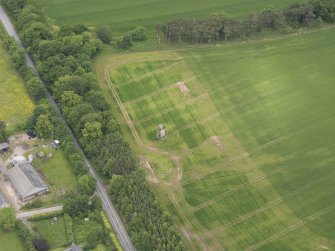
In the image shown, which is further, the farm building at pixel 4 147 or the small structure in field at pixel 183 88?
the small structure in field at pixel 183 88

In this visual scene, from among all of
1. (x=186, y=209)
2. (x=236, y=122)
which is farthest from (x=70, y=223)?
(x=236, y=122)

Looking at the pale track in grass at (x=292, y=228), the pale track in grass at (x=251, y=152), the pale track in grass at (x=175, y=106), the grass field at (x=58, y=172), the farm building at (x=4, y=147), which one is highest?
the farm building at (x=4, y=147)

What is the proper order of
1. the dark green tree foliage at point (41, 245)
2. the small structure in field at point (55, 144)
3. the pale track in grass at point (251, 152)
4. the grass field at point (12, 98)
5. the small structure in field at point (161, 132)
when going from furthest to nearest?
the grass field at point (12, 98) → the small structure in field at point (161, 132) → the small structure in field at point (55, 144) → the pale track in grass at point (251, 152) → the dark green tree foliage at point (41, 245)

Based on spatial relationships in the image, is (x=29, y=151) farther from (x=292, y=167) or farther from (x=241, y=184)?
(x=292, y=167)

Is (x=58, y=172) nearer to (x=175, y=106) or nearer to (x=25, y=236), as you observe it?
(x=25, y=236)

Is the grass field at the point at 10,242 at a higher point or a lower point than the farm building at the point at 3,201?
lower

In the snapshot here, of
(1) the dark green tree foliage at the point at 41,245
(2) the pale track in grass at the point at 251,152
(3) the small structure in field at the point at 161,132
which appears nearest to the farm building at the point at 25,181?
(1) the dark green tree foliage at the point at 41,245

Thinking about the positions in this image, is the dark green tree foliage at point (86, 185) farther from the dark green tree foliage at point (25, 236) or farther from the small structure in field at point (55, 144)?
the dark green tree foliage at point (25, 236)
